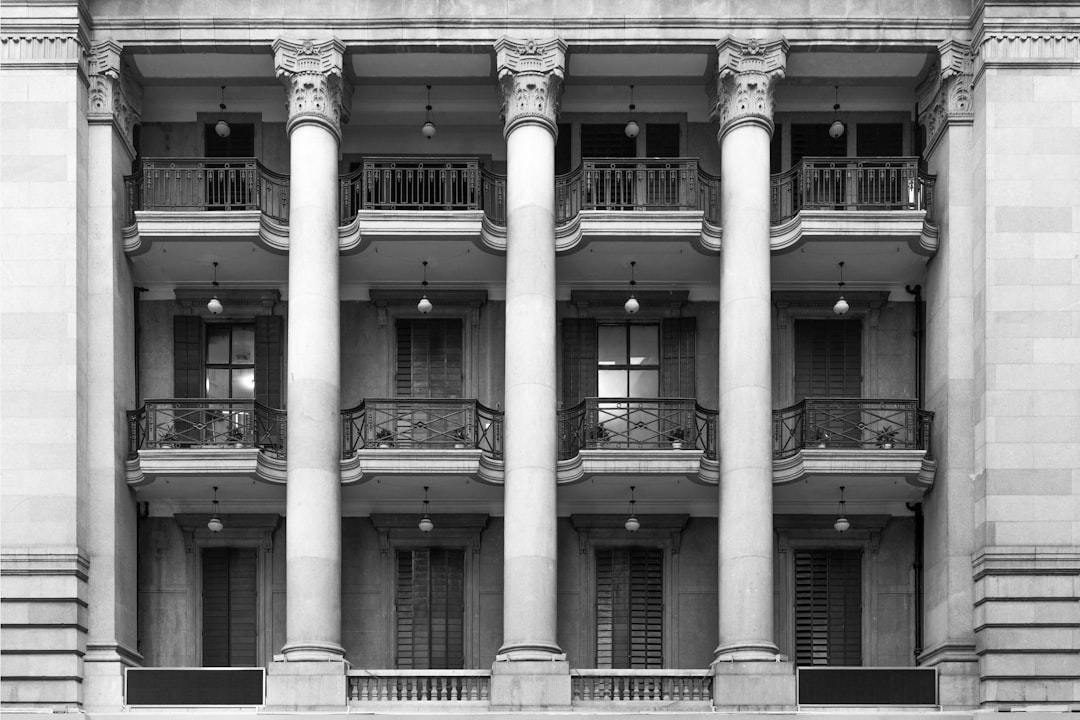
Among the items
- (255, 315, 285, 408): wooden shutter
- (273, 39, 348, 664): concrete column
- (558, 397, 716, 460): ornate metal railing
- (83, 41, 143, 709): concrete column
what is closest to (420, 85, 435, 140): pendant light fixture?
(273, 39, 348, 664): concrete column

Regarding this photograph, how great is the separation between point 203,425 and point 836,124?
13.8 m

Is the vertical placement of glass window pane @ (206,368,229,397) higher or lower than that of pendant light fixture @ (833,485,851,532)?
higher

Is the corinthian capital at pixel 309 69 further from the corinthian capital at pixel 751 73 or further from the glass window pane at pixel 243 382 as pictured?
the corinthian capital at pixel 751 73

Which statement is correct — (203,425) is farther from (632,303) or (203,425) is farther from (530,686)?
(632,303)

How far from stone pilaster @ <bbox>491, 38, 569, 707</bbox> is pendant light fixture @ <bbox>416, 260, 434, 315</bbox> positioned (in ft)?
7.04

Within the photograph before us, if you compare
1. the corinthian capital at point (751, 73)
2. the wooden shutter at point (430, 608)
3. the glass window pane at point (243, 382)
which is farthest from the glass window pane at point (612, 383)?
the glass window pane at point (243, 382)

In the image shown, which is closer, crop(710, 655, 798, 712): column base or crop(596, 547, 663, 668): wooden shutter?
crop(710, 655, 798, 712): column base

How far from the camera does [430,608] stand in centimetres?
3497

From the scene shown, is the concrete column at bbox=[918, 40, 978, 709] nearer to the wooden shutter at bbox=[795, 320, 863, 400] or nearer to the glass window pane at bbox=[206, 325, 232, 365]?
the wooden shutter at bbox=[795, 320, 863, 400]

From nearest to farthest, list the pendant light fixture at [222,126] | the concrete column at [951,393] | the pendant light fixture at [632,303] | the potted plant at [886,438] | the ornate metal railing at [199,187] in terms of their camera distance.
Answer: the concrete column at [951,393] < the potted plant at [886,438] < the pendant light fixture at [632,303] < the ornate metal railing at [199,187] < the pendant light fixture at [222,126]

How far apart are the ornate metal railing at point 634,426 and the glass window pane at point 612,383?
925 millimetres

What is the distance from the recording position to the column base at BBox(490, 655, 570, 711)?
31.2 m

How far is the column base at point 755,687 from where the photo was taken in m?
31.2

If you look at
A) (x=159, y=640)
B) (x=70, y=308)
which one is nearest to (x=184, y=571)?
(x=159, y=640)
